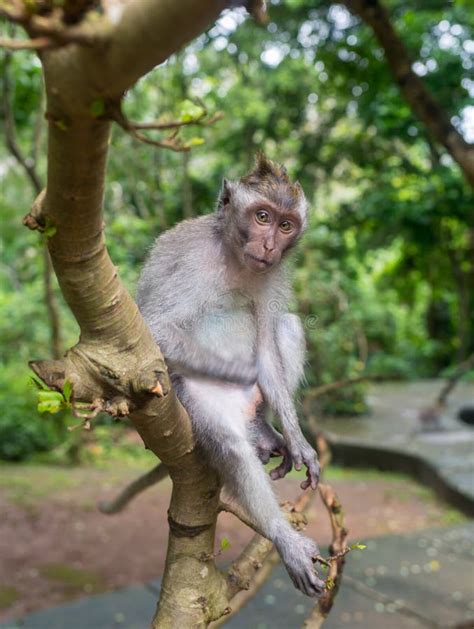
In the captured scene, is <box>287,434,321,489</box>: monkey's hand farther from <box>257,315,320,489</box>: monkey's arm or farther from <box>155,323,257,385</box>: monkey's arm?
<box>155,323,257,385</box>: monkey's arm

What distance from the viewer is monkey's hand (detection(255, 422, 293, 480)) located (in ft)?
8.13

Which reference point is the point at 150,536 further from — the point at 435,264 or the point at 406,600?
the point at 435,264

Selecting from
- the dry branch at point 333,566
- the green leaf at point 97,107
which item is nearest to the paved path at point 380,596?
the dry branch at point 333,566

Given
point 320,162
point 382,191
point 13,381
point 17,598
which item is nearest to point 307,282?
point 382,191

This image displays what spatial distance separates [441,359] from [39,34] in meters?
16.0

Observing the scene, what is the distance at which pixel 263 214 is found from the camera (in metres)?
2.62

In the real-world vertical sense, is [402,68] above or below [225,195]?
above

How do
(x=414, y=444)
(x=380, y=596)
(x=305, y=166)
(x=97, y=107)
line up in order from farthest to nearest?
(x=305, y=166)
(x=414, y=444)
(x=380, y=596)
(x=97, y=107)

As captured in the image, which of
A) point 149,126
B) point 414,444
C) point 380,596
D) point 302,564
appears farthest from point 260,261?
point 414,444

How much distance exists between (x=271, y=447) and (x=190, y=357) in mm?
402

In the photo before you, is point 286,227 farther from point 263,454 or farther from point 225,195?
point 263,454

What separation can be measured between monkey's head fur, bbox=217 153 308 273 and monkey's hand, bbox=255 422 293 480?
55 centimetres

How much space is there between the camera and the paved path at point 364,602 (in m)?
4.43

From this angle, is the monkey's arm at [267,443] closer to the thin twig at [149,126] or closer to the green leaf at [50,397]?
the green leaf at [50,397]
